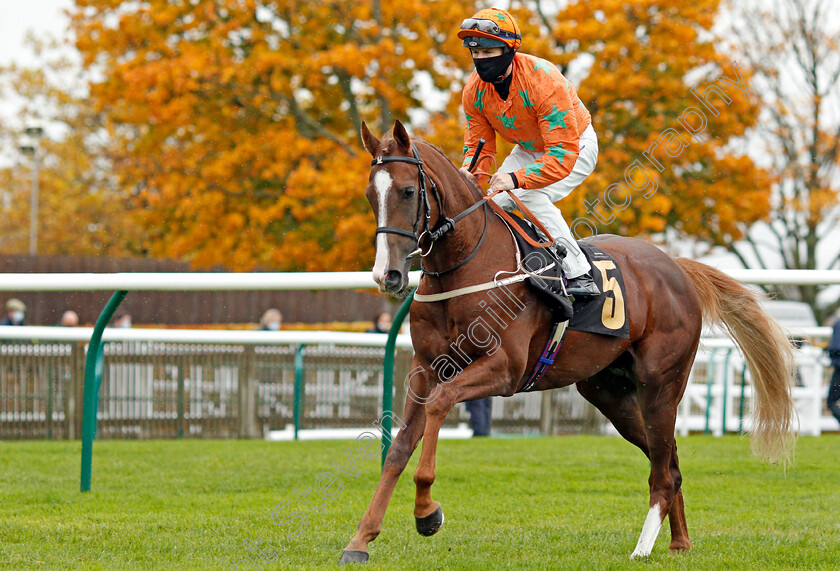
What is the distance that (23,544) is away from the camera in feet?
13.4

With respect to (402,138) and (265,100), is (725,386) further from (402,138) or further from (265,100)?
(402,138)

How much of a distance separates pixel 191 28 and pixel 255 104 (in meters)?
1.57

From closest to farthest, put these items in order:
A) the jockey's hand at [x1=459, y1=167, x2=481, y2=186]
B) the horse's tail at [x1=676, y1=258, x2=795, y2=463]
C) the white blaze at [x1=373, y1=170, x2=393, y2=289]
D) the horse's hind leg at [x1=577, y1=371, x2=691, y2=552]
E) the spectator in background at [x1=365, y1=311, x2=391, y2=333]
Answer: the white blaze at [x1=373, y1=170, x2=393, y2=289] → the jockey's hand at [x1=459, y1=167, x2=481, y2=186] → the horse's hind leg at [x1=577, y1=371, x2=691, y2=552] → the horse's tail at [x1=676, y1=258, x2=795, y2=463] → the spectator in background at [x1=365, y1=311, x2=391, y2=333]

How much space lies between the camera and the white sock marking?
4.19 meters

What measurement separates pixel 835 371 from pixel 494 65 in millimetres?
4926

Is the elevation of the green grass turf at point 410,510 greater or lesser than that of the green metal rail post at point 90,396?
lesser

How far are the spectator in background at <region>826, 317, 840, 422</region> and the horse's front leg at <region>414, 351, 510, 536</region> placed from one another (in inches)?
184

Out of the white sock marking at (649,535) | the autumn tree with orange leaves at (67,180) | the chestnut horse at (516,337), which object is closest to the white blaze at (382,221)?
the chestnut horse at (516,337)

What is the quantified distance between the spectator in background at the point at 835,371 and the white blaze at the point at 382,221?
521cm

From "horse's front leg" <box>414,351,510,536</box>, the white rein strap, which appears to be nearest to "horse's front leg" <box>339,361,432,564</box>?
"horse's front leg" <box>414,351,510,536</box>

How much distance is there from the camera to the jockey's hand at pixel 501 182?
4.08 metres

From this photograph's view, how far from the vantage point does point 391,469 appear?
146 inches

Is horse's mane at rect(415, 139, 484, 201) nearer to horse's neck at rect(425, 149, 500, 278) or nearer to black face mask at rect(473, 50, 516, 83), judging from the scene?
horse's neck at rect(425, 149, 500, 278)

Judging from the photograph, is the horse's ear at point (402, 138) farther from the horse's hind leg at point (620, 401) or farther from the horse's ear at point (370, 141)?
the horse's hind leg at point (620, 401)
